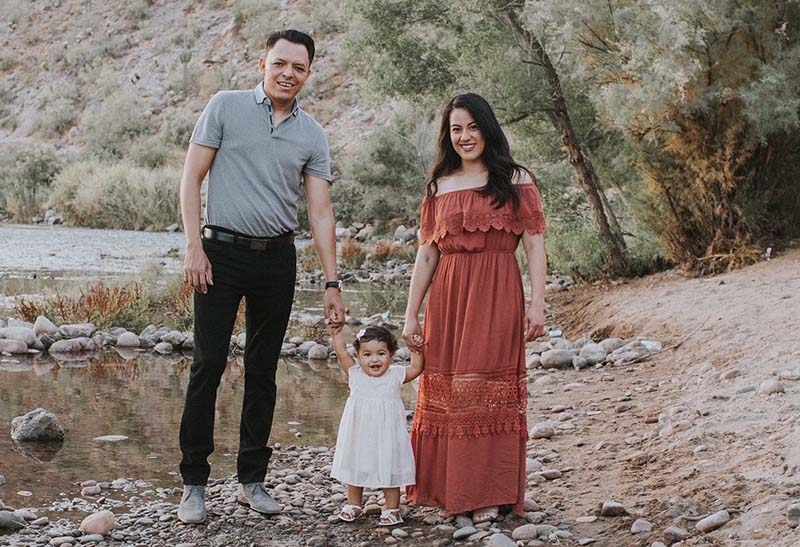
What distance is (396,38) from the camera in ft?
45.4

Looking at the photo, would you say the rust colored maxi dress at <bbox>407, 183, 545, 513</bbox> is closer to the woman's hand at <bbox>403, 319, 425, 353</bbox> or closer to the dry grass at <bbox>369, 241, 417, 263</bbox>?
the woman's hand at <bbox>403, 319, 425, 353</bbox>

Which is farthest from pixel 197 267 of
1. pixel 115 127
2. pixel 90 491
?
pixel 115 127

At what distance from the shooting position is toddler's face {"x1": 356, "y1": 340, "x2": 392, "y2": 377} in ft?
15.8

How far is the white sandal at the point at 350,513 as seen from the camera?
482 centimetres

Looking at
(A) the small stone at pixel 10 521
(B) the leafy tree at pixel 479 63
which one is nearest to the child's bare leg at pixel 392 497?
(A) the small stone at pixel 10 521

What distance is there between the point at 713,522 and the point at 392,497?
145cm

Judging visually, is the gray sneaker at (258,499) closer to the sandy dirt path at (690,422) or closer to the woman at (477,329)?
the woman at (477,329)

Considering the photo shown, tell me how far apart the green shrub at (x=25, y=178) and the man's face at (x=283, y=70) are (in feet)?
90.0

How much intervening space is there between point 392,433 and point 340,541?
55cm

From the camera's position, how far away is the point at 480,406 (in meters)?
4.75

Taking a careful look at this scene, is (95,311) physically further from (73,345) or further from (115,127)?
(115,127)

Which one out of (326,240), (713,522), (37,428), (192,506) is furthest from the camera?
(37,428)

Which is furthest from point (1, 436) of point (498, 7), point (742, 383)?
point (498, 7)

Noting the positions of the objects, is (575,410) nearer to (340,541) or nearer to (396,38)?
(340,541)
